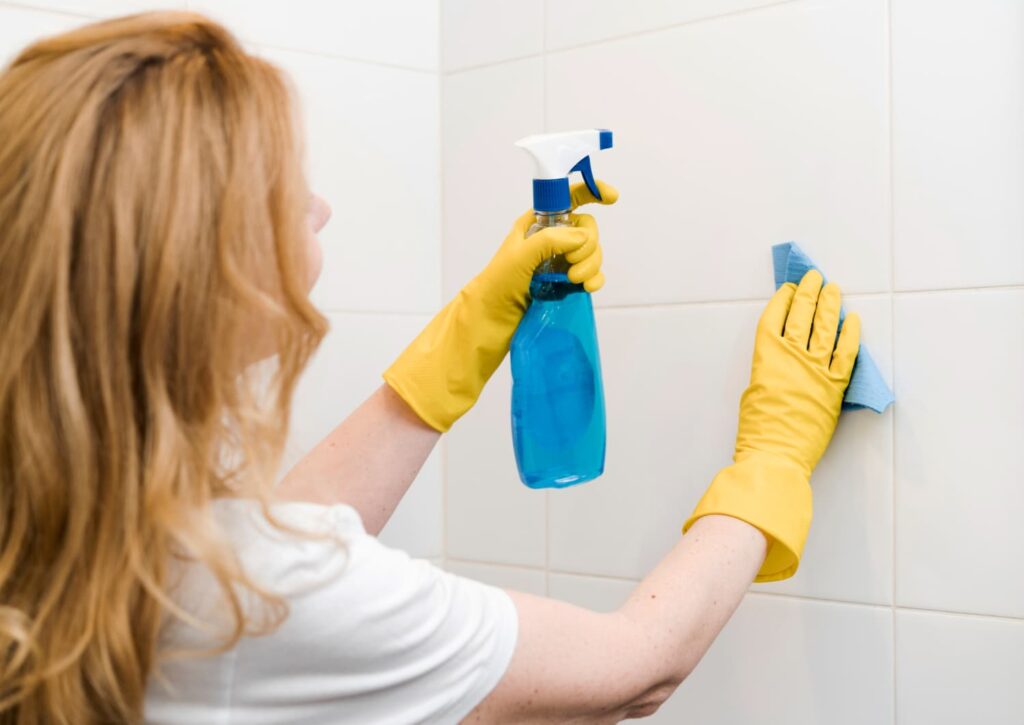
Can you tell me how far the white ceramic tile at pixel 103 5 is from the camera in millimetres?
1138

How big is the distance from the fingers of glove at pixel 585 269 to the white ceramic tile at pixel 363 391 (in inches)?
16.0

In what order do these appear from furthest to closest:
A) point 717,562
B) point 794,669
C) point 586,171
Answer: point 794,669
point 586,171
point 717,562

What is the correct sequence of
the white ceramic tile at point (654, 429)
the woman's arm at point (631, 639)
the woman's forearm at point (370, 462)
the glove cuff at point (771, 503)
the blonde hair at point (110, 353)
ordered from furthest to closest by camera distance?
the white ceramic tile at point (654, 429) → the woman's forearm at point (370, 462) → the glove cuff at point (771, 503) → the woman's arm at point (631, 639) → the blonde hair at point (110, 353)

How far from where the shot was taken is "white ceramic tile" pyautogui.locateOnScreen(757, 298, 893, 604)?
3.51 ft

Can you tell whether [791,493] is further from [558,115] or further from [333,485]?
[558,115]

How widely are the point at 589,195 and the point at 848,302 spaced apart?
0.89 ft

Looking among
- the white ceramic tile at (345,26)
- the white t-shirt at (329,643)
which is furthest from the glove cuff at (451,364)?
the white ceramic tile at (345,26)

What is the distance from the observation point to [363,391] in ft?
4.49

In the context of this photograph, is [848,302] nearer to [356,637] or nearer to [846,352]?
[846,352]

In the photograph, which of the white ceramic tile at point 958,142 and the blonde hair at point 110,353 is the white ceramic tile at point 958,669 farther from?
the blonde hair at point 110,353

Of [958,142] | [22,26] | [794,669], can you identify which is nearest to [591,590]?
[794,669]

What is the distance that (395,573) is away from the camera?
72 centimetres

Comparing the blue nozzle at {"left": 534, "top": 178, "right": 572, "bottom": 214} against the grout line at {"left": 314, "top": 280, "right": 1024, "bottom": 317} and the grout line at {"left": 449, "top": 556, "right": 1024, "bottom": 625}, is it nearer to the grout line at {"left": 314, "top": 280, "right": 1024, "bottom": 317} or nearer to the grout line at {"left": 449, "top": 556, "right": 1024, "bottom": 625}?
the grout line at {"left": 314, "top": 280, "right": 1024, "bottom": 317}

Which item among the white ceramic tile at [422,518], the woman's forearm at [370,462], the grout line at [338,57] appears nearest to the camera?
the woman's forearm at [370,462]
